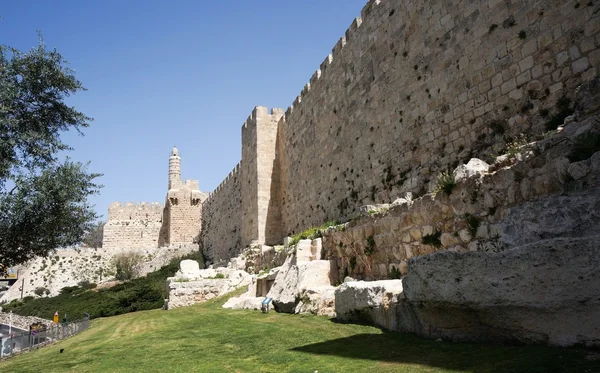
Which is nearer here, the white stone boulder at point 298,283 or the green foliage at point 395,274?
the green foliage at point 395,274

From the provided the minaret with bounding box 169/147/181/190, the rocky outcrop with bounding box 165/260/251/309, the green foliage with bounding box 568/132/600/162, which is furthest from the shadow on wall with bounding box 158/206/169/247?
the green foliage with bounding box 568/132/600/162

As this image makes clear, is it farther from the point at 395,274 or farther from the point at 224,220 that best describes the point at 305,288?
the point at 224,220

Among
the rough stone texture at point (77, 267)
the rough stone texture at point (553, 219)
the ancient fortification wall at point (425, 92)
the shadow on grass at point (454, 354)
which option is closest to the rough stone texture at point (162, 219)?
the rough stone texture at point (77, 267)

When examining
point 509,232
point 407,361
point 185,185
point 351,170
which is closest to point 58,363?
point 407,361

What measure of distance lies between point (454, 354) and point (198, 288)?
1154cm

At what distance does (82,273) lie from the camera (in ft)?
114

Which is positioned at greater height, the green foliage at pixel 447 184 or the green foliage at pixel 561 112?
the green foliage at pixel 561 112

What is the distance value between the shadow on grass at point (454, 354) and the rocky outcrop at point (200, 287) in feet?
31.7

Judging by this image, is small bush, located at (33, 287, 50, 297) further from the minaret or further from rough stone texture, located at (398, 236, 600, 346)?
rough stone texture, located at (398, 236, 600, 346)

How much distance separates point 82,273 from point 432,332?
36.5 meters

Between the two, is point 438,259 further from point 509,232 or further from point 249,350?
point 249,350

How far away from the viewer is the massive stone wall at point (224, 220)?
77.8 ft

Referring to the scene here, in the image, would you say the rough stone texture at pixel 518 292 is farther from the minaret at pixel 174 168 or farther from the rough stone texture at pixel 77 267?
the minaret at pixel 174 168

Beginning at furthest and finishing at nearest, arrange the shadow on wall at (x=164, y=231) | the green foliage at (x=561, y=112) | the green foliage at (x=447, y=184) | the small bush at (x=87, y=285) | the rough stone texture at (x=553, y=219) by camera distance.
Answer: the shadow on wall at (x=164, y=231)
the small bush at (x=87, y=285)
the green foliage at (x=561, y=112)
the green foliage at (x=447, y=184)
the rough stone texture at (x=553, y=219)
